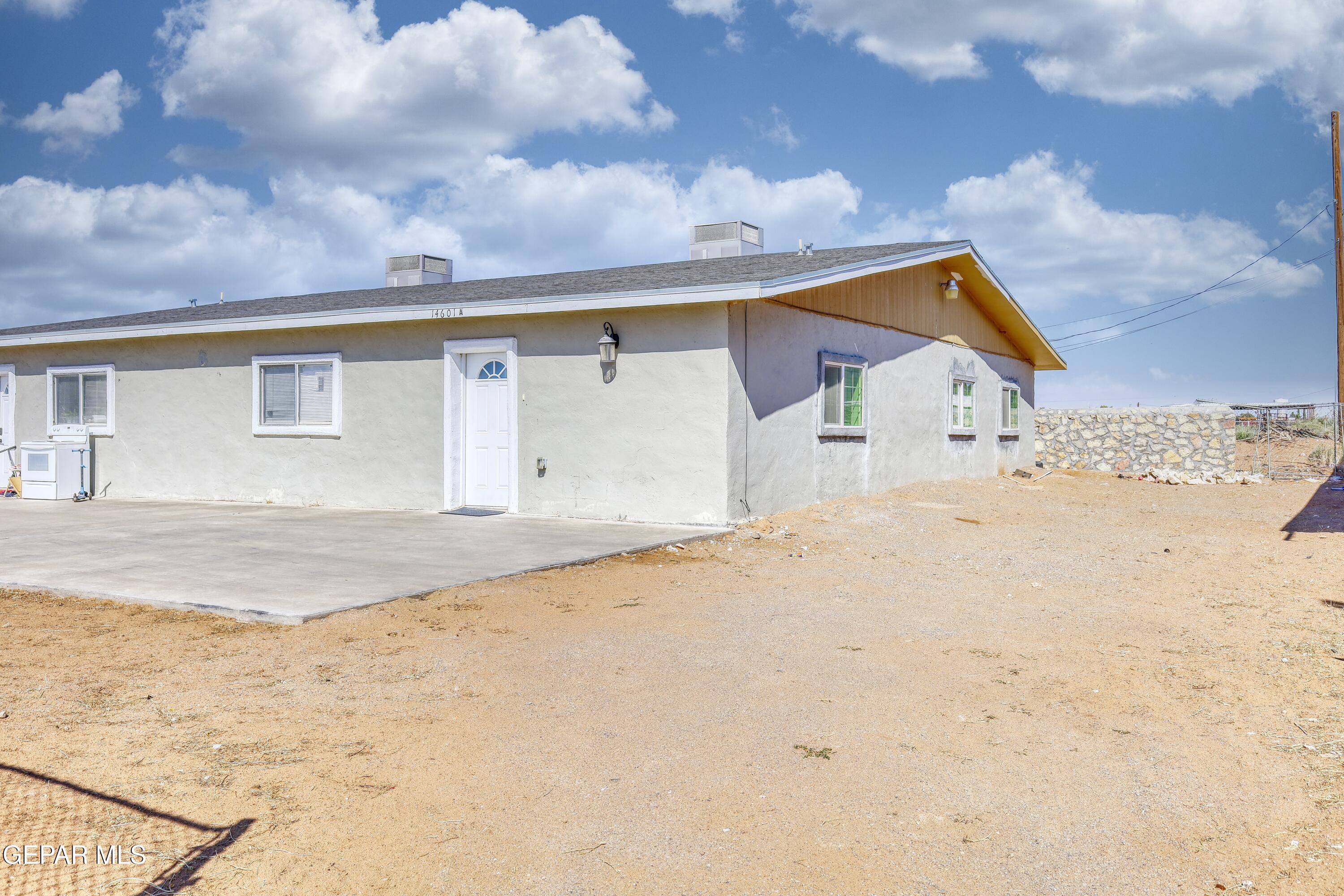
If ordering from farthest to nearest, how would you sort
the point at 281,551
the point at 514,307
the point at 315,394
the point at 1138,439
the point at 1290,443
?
the point at 1290,443 → the point at 1138,439 → the point at 315,394 → the point at 514,307 → the point at 281,551

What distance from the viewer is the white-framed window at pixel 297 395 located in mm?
12938

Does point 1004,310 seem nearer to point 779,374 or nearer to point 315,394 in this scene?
point 779,374

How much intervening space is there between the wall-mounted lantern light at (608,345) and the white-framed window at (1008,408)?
11953 mm

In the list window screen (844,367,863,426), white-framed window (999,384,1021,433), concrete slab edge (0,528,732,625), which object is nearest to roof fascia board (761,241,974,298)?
window screen (844,367,863,426)

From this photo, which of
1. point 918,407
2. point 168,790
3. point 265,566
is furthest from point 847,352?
point 168,790

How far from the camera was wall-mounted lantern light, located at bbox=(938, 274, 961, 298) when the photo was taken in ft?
52.1

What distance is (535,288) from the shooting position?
12891 mm

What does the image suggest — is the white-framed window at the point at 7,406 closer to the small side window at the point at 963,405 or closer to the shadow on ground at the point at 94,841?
the shadow on ground at the point at 94,841

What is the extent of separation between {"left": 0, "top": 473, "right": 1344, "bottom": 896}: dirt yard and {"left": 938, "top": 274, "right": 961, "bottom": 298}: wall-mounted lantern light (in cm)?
939

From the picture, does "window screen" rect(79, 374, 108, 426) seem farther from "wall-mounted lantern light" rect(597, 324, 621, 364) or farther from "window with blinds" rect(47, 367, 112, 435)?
"wall-mounted lantern light" rect(597, 324, 621, 364)

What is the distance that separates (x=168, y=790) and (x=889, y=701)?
2.95 meters

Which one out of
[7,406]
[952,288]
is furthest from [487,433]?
[7,406]

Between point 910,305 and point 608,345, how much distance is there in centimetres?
635

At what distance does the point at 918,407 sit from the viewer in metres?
15.6
